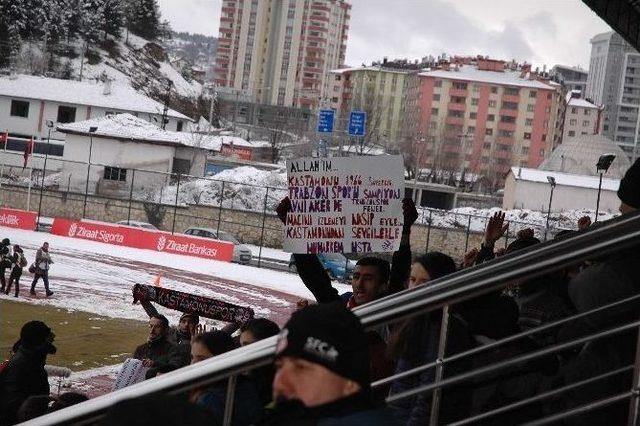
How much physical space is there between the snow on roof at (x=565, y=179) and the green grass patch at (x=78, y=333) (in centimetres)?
4040

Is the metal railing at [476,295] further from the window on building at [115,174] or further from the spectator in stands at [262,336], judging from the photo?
the window on building at [115,174]

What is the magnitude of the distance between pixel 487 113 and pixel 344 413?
118725mm

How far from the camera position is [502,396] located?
10.0 feet

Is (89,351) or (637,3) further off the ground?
(637,3)

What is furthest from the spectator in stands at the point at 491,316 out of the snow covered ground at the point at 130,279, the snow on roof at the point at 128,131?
the snow on roof at the point at 128,131

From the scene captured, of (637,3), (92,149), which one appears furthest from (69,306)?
(92,149)

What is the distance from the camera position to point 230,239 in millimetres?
41375

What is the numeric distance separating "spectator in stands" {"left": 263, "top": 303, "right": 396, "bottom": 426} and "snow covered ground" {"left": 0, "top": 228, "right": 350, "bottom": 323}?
2065 cm

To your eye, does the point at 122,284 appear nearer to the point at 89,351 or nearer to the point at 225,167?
the point at 89,351

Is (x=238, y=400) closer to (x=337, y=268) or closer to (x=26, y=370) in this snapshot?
(x=26, y=370)

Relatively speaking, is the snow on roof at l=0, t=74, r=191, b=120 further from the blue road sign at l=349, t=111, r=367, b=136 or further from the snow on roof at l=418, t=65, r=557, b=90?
the snow on roof at l=418, t=65, r=557, b=90

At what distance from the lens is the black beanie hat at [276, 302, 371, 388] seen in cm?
190

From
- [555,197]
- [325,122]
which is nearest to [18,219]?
[325,122]

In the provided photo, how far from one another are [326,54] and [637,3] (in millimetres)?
163544
